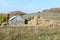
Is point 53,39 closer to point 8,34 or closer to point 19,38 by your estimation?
point 19,38

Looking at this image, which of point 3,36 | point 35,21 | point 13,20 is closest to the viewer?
point 3,36

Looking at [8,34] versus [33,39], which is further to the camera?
[8,34]

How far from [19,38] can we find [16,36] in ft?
0.81

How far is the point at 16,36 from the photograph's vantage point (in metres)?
11.6

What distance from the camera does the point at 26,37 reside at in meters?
11.7

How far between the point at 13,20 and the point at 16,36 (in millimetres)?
28250

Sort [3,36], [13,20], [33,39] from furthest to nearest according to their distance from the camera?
[13,20]
[3,36]
[33,39]

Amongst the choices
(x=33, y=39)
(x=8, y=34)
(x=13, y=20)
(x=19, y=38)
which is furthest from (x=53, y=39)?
(x=13, y=20)

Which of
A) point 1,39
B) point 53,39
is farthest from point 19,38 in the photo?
point 53,39

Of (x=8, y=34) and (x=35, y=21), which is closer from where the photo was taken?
(x=8, y=34)

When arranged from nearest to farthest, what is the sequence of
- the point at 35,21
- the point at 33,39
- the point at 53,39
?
the point at 53,39
the point at 33,39
the point at 35,21

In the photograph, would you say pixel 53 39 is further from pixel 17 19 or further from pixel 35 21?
pixel 17 19

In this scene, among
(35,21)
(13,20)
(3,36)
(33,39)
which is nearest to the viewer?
(33,39)

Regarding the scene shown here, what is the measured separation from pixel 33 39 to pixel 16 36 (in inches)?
41.1
